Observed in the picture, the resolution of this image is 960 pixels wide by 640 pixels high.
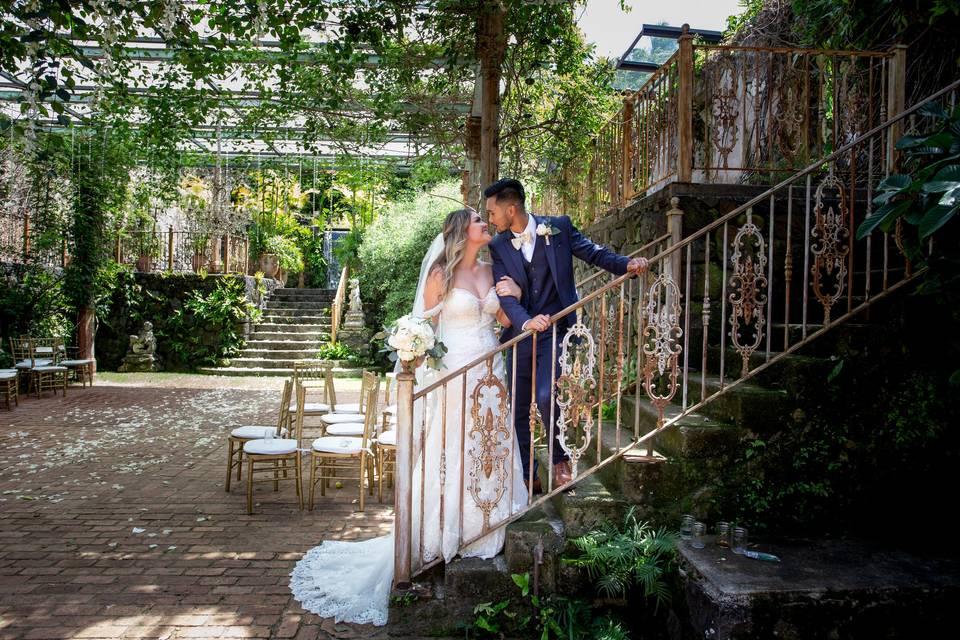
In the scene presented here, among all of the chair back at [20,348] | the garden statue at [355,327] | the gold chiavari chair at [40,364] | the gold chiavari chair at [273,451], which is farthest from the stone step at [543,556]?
the garden statue at [355,327]

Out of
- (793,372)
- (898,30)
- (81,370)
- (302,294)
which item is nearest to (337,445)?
(793,372)

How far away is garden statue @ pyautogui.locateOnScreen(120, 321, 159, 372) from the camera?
14.9 meters

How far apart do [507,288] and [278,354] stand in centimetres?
1278

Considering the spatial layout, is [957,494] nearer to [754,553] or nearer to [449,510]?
[754,553]

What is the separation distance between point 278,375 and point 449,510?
11909mm

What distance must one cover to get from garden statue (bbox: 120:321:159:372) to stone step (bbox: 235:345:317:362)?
203 centimetres

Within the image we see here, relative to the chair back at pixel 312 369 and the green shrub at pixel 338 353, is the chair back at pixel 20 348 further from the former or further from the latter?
the green shrub at pixel 338 353

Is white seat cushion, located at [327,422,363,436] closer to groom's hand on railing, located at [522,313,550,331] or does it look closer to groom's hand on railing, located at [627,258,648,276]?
groom's hand on railing, located at [522,313,550,331]

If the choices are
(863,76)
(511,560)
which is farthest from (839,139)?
(511,560)

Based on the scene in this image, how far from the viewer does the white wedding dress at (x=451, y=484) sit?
3391 mm

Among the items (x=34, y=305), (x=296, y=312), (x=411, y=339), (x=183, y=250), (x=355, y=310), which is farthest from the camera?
(x=183, y=250)

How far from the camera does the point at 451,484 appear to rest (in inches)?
138

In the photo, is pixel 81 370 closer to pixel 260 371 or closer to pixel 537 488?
pixel 260 371

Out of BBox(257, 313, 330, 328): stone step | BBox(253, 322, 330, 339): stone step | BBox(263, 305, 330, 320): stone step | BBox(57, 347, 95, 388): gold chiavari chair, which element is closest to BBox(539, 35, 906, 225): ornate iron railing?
BBox(57, 347, 95, 388): gold chiavari chair
